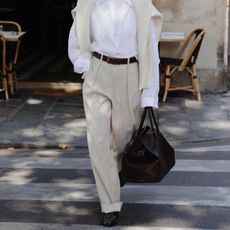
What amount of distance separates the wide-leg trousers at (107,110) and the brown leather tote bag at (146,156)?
0.11 meters

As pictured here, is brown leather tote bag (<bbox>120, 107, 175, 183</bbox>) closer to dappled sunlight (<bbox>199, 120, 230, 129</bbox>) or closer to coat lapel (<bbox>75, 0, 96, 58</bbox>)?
coat lapel (<bbox>75, 0, 96, 58</bbox>)

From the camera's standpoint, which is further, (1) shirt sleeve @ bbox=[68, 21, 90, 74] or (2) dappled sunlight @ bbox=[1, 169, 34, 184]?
(2) dappled sunlight @ bbox=[1, 169, 34, 184]

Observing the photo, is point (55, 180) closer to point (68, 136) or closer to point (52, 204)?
point (52, 204)

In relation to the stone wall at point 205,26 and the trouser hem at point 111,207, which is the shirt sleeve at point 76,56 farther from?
the stone wall at point 205,26

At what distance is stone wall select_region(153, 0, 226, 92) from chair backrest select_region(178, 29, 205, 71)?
174 millimetres

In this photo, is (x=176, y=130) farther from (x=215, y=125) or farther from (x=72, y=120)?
(x=72, y=120)

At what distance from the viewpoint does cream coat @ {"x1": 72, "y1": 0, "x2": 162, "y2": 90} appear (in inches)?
184

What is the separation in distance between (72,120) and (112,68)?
4492 millimetres

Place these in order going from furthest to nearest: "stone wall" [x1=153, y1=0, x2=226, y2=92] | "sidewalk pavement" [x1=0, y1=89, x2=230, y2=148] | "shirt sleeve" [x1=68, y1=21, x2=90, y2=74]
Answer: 1. "stone wall" [x1=153, y1=0, x2=226, y2=92]
2. "sidewalk pavement" [x1=0, y1=89, x2=230, y2=148]
3. "shirt sleeve" [x1=68, y1=21, x2=90, y2=74]

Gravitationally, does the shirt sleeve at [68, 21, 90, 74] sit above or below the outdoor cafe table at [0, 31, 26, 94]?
above

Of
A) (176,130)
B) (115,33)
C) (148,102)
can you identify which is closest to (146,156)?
(148,102)

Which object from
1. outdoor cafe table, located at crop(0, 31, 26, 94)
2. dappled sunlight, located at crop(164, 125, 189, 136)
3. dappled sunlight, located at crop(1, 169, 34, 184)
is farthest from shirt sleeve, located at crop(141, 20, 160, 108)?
outdoor cafe table, located at crop(0, 31, 26, 94)

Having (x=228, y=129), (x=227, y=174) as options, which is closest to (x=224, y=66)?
(x=228, y=129)

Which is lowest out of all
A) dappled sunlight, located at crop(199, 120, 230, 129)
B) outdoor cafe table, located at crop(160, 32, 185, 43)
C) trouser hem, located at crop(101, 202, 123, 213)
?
dappled sunlight, located at crop(199, 120, 230, 129)
